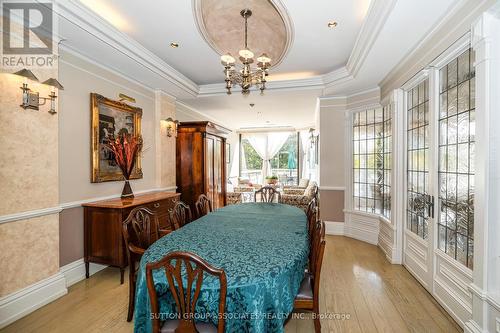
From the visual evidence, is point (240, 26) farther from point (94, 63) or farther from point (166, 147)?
point (166, 147)

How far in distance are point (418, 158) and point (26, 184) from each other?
430cm

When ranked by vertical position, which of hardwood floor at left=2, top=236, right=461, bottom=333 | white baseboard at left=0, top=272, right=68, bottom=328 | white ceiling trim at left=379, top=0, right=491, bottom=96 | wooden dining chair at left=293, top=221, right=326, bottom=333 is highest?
white ceiling trim at left=379, top=0, right=491, bottom=96

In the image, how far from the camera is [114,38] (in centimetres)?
279

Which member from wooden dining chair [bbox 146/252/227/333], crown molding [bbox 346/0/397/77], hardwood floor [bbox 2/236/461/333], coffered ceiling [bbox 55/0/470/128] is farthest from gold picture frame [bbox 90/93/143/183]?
crown molding [bbox 346/0/397/77]

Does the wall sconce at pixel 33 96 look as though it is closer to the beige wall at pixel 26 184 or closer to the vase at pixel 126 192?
the beige wall at pixel 26 184

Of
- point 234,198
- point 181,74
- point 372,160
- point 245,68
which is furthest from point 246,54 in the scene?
point 234,198

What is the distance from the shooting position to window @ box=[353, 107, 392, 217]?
4004mm

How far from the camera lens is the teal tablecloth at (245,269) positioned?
4.32 feet

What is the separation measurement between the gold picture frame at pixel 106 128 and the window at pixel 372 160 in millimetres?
3988

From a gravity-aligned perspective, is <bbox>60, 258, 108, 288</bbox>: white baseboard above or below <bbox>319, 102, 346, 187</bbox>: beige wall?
below

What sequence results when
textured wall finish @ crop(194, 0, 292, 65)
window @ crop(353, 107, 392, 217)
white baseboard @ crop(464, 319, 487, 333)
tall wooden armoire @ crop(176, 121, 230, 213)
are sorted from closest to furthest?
white baseboard @ crop(464, 319, 487, 333) → textured wall finish @ crop(194, 0, 292, 65) → window @ crop(353, 107, 392, 217) → tall wooden armoire @ crop(176, 121, 230, 213)

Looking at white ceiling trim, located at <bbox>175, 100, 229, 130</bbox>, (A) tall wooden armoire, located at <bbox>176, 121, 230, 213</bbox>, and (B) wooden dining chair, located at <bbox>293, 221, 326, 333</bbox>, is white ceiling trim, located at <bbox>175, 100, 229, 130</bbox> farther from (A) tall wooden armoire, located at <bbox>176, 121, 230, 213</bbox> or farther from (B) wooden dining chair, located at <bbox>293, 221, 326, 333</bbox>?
(B) wooden dining chair, located at <bbox>293, 221, 326, 333</bbox>

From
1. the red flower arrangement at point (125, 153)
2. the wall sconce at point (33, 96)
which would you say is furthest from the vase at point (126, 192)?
the wall sconce at point (33, 96)

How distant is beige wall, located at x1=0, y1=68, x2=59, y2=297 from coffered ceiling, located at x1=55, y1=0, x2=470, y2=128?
0.73 metres
